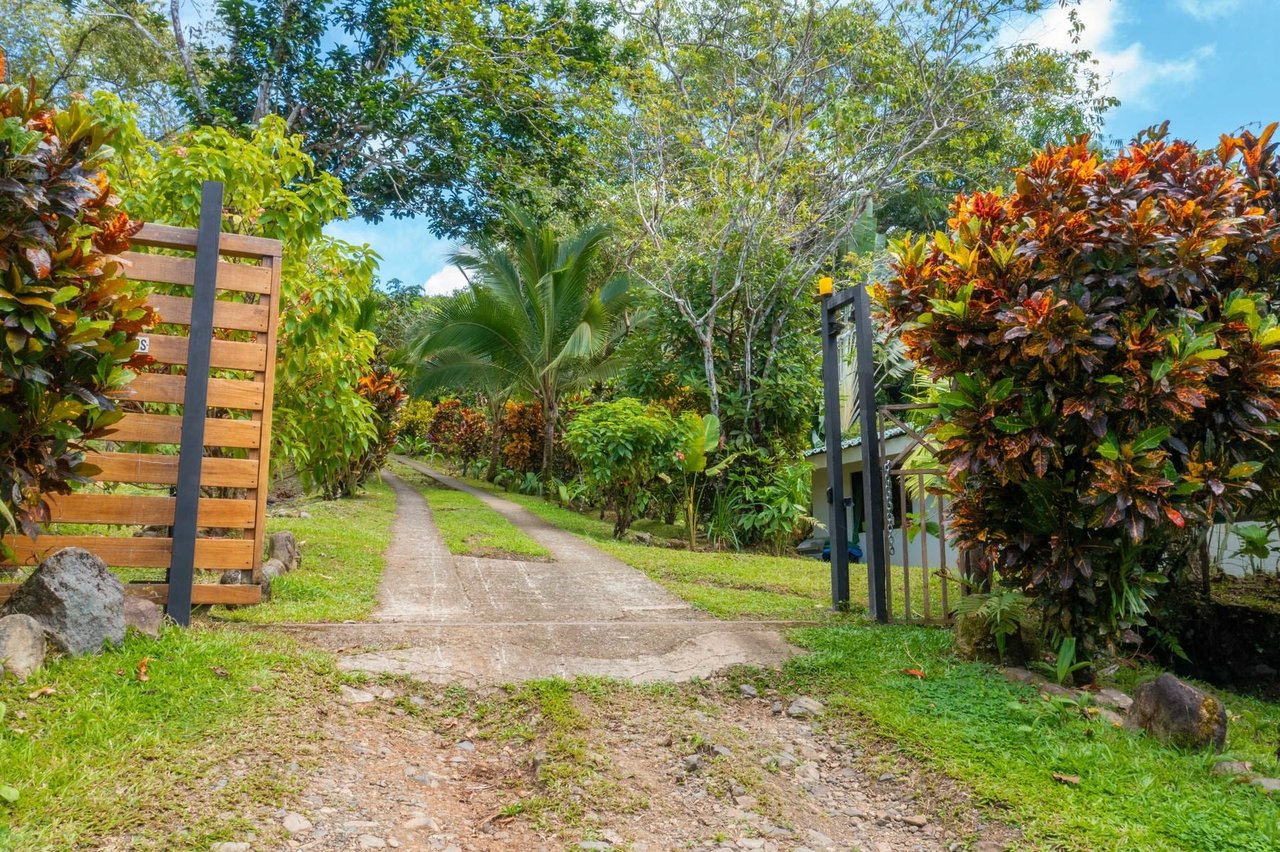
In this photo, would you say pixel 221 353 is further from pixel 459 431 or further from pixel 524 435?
pixel 459 431

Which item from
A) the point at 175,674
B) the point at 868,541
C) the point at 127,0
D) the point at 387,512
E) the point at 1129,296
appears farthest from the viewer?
the point at 127,0

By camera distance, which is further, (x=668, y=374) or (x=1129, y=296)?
(x=668, y=374)

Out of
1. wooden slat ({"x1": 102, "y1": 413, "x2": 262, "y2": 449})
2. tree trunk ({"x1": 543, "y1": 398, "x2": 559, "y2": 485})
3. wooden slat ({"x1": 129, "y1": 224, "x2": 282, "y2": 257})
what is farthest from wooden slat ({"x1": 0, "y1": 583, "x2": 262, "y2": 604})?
tree trunk ({"x1": 543, "y1": 398, "x2": 559, "y2": 485})

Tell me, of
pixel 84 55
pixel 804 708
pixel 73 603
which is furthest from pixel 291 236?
pixel 84 55

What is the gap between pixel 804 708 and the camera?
3855 millimetres

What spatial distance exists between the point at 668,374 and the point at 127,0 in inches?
426

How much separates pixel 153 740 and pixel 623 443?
24.0 feet

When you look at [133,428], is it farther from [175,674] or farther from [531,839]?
[531,839]

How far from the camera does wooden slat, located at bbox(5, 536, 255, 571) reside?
13.6ft

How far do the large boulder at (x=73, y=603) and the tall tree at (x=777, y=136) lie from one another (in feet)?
27.8

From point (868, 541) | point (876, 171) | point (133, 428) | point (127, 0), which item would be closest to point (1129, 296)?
point (868, 541)

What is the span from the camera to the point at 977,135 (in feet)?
39.0

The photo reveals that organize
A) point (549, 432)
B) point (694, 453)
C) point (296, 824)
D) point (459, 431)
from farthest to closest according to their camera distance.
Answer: point (459, 431) < point (549, 432) < point (694, 453) < point (296, 824)

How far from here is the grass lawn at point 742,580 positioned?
5949 mm
